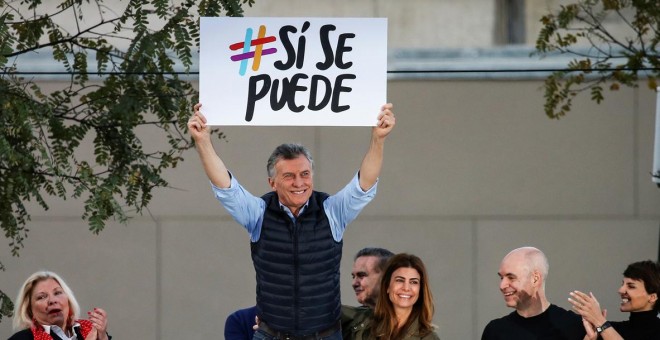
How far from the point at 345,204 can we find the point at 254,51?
2.82 ft

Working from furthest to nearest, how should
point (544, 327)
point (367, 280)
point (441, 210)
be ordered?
point (441, 210), point (367, 280), point (544, 327)

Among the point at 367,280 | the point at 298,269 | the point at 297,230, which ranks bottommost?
the point at 367,280

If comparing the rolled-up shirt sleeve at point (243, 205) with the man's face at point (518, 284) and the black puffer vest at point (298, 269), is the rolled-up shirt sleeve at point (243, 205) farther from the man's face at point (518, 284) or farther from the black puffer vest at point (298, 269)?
the man's face at point (518, 284)

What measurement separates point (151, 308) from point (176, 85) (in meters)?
4.05

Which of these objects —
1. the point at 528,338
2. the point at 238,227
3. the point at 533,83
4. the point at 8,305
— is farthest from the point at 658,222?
the point at 8,305

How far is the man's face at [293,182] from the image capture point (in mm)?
6570

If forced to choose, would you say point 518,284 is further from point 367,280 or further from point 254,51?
point 254,51

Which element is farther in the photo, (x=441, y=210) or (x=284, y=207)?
(x=441, y=210)

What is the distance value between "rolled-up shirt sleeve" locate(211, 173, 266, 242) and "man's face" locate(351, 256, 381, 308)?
1.33 metres

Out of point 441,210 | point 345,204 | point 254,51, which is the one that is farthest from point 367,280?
point 441,210

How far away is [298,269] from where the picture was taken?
6.57m

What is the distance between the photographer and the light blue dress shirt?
6.58 m

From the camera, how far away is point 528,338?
7457 millimetres

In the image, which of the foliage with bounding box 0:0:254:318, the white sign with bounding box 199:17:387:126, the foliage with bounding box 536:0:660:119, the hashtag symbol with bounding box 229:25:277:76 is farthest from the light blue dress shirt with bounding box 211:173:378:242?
the foliage with bounding box 536:0:660:119
